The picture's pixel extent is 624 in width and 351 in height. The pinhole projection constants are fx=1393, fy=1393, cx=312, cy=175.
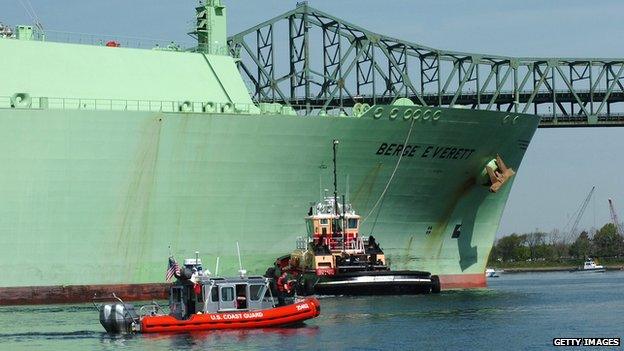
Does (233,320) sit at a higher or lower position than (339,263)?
lower

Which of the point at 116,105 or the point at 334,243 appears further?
the point at 116,105

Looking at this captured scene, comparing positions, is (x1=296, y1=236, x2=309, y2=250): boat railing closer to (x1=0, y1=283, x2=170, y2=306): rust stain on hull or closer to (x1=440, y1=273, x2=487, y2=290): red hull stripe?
(x1=0, y1=283, x2=170, y2=306): rust stain on hull

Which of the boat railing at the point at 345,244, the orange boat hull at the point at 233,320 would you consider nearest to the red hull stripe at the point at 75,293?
the boat railing at the point at 345,244

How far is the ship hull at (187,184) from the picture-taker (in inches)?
2290

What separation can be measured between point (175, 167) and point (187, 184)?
937mm

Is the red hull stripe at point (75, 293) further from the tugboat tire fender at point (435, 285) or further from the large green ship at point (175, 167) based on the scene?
the tugboat tire fender at point (435, 285)

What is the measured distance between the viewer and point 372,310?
52.3 meters

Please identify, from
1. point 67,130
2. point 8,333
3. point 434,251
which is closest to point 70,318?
point 8,333

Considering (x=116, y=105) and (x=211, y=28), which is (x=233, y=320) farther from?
(x=211, y=28)

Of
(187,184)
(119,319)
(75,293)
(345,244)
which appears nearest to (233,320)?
(119,319)

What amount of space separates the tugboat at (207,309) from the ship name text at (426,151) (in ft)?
61.9

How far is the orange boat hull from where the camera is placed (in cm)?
4428

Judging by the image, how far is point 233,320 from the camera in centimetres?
4456

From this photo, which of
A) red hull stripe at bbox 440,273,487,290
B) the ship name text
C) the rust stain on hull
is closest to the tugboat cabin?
the ship name text
